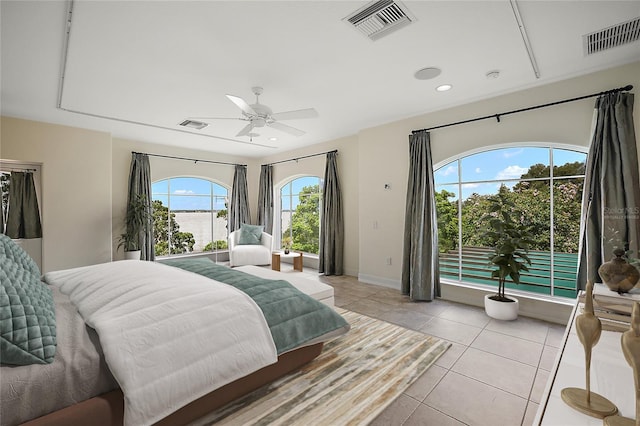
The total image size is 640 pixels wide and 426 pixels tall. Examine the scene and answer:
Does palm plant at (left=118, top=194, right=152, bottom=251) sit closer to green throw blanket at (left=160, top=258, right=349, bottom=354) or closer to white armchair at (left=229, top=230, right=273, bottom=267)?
white armchair at (left=229, top=230, right=273, bottom=267)

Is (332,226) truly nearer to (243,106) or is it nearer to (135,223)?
(243,106)

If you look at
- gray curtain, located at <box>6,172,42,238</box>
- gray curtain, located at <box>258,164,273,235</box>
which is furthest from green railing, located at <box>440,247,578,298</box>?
gray curtain, located at <box>6,172,42,238</box>

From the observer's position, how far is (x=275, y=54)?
2.74 meters

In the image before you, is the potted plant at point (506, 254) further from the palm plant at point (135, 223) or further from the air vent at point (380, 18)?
the palm plant at point (135, 223)

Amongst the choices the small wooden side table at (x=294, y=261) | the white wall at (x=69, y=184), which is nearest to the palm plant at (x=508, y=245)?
the small wooden side table at (x=294, y=261)

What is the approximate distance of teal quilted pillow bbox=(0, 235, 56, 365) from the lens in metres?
1.25

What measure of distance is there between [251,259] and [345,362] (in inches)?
171

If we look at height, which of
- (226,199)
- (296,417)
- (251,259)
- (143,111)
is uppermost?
(143,111)

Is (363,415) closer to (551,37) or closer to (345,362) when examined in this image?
(345,362)

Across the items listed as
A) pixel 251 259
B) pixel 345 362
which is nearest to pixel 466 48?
pixel 345 362

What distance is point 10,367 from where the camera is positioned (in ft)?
4.09

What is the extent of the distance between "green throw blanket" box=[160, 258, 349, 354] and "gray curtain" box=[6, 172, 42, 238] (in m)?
4.25

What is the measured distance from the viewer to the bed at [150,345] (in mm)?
1320

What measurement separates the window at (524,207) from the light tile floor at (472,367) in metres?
0.61
